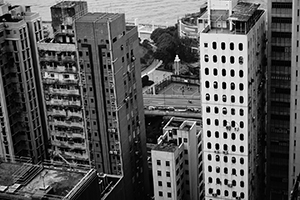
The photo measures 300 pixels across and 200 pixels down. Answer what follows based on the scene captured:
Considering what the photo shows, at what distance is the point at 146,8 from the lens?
142m

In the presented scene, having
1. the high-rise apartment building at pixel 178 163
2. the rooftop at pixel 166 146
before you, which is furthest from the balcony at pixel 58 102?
the rooftop at pixel 166 146

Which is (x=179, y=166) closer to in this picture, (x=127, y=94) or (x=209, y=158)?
(x=209, y=158)

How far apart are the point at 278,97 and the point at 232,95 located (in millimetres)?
7591

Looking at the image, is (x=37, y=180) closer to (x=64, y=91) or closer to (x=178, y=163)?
(x=178, y=163)

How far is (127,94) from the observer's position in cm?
6312

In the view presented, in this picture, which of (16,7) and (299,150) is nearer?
(299,150)

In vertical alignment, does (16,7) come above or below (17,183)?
above

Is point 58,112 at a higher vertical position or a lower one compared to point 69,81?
lower

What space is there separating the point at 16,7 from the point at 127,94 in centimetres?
1701

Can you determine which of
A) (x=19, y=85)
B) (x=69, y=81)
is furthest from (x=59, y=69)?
(x=19, y=85)

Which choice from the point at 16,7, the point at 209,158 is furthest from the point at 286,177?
the point at 16,7

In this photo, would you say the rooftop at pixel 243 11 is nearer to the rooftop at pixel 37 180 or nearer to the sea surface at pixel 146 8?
the rooftop at pixel 37 180

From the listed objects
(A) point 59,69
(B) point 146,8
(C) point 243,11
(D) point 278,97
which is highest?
(C) point 243,11

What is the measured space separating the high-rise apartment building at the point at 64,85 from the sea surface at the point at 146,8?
6793cm
